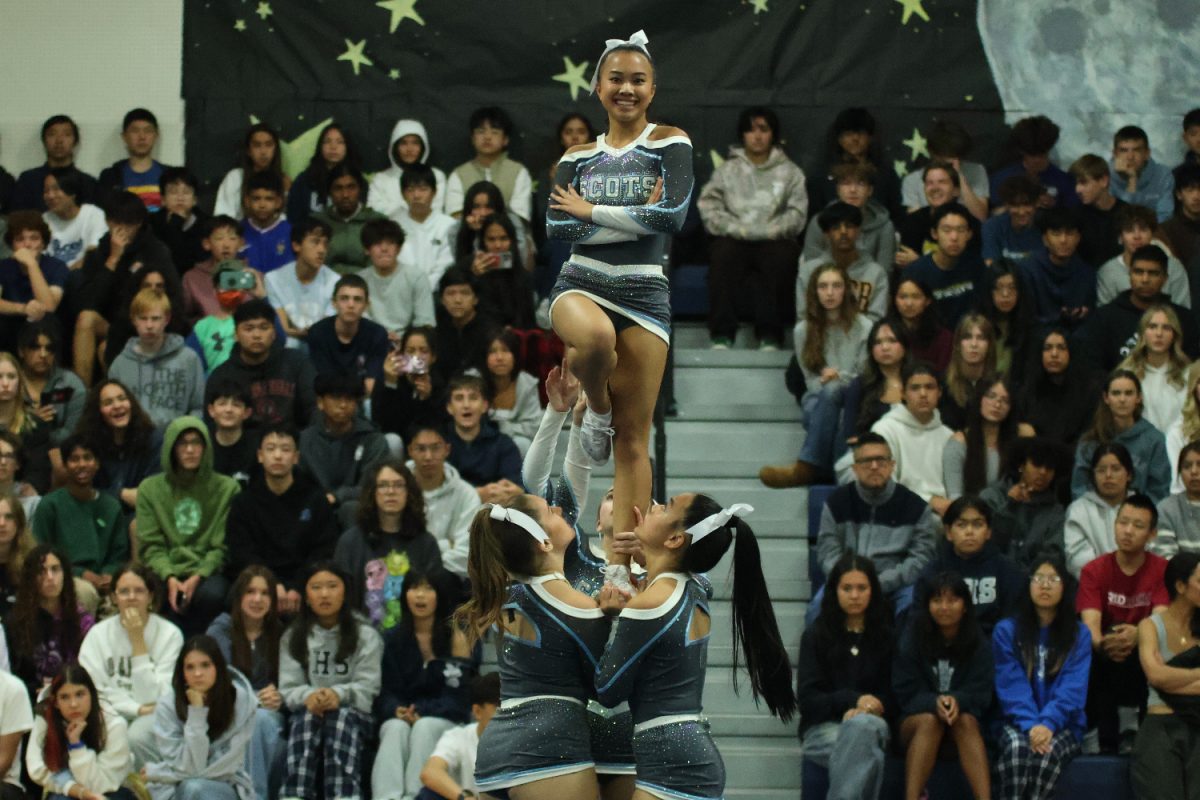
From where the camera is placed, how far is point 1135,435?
966cm

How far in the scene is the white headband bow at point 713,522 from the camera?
5.67 meters

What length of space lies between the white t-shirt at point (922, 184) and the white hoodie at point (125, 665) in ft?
17.1

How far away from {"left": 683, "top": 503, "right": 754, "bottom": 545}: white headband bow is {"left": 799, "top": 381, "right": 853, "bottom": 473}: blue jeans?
169 inches

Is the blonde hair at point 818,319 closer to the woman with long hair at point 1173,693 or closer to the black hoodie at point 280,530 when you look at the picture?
the woman with long hair at point 1173,693

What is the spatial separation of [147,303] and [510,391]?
1877 mm

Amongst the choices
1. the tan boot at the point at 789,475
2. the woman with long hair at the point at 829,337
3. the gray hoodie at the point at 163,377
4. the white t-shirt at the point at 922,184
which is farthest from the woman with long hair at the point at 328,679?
the white t-shirt at the point at 922,184

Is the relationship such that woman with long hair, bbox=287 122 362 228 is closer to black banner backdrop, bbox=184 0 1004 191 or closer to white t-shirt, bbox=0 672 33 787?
black banner backdrop, bbox=184 0 1004 191

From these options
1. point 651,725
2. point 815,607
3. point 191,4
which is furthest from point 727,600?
point 191,4

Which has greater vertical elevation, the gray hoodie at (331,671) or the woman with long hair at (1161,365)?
the woman with long hair at (1161,365)

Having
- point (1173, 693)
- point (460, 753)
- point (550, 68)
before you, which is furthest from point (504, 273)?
point (1173, 693)

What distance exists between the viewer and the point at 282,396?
10.1m

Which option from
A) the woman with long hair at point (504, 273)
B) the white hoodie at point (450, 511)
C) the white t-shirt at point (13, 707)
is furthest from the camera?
the woman with long hair at point (504, 273)

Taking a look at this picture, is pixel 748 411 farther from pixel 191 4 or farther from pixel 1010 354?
pixel 191 4

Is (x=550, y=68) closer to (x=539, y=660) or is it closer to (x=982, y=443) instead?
(x=982, y=443)
